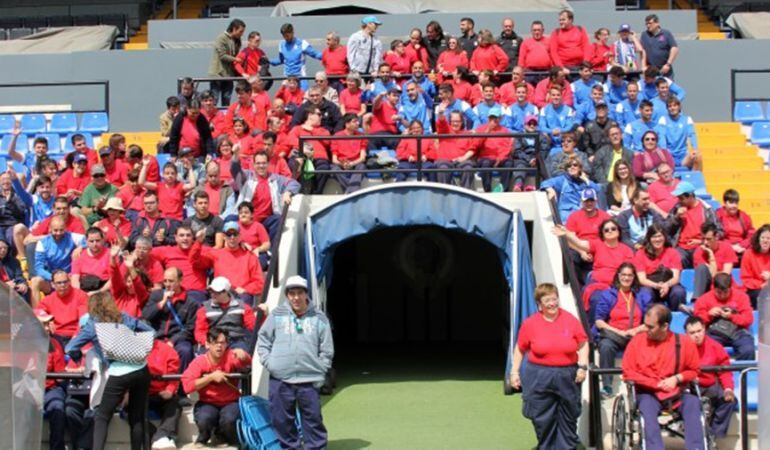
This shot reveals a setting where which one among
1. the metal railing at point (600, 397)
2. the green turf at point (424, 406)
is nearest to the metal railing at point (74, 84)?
the green turf at point (424, 406)

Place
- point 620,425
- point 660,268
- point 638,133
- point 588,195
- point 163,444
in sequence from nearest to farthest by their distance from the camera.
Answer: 1. point 620,425
2. point 163,444
3. point 660,268
4. point 588,195
5. point 638,133

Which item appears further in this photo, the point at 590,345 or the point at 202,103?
the point at 202,103

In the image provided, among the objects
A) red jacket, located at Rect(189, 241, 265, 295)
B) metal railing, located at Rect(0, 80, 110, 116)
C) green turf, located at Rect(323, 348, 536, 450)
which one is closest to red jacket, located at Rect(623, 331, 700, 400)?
green turf, located at Rect(323, 348, 536, 450)

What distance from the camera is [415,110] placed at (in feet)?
60.3

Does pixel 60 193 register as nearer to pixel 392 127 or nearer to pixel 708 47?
pixel 392 127

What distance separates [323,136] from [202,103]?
2997mm

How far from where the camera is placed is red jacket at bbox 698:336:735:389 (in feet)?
40.2

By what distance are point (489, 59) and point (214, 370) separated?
27.6 ft

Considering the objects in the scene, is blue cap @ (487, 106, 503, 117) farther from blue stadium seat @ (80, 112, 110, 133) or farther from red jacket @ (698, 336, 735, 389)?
blue stadium seat @ (80, 112, 110, 133)

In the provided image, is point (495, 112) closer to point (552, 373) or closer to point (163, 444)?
point (552, 373)

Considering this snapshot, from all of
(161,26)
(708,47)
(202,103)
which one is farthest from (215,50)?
(708,47)

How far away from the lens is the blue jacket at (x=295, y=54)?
2055 cm

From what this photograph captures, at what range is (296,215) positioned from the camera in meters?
15.5

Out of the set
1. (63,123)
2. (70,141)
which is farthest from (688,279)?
(63,123)
